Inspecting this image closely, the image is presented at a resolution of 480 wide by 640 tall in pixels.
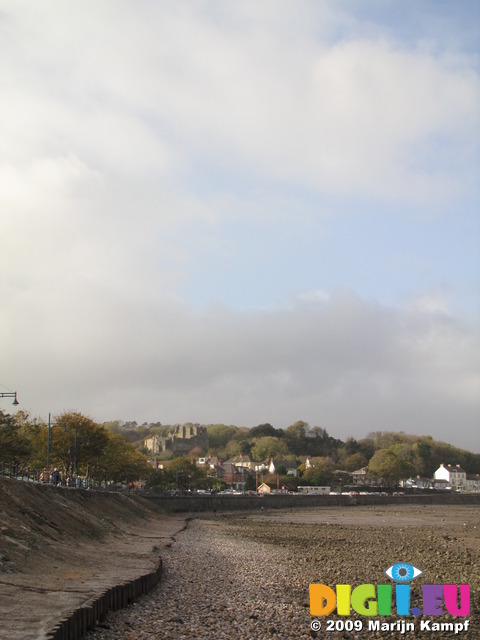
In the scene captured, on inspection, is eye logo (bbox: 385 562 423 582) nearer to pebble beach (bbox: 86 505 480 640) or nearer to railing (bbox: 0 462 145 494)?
pebble beach (bbox: 86 505 480 640)

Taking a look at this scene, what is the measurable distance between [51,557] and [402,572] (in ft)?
50.8

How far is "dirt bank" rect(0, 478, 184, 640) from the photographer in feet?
52.1

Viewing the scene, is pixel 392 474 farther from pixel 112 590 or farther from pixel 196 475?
pixel 112 590

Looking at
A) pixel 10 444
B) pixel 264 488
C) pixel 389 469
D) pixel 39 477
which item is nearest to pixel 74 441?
pixel 39 477

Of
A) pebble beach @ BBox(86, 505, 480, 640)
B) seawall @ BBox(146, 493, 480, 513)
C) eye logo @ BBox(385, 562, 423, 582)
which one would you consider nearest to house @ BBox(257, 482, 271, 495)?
seawall @ BBox(146, 493, 480, 513)

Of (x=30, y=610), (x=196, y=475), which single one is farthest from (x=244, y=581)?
(x=196, y=475)

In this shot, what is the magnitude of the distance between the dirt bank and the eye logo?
400 inches

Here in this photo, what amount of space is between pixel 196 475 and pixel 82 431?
235 ft

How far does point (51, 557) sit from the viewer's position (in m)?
25.7

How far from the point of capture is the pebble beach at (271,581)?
1811 cm

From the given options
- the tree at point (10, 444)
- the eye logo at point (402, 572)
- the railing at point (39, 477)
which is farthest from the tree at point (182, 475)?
the eye logo at point (402, 572)

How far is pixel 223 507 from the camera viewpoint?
12181 cm

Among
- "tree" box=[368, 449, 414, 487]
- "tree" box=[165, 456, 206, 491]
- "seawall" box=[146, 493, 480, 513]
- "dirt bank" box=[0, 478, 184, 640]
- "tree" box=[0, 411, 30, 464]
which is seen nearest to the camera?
"dirt bank" box=[0, 478, 184, 640]

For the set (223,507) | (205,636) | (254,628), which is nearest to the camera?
(205,636)
